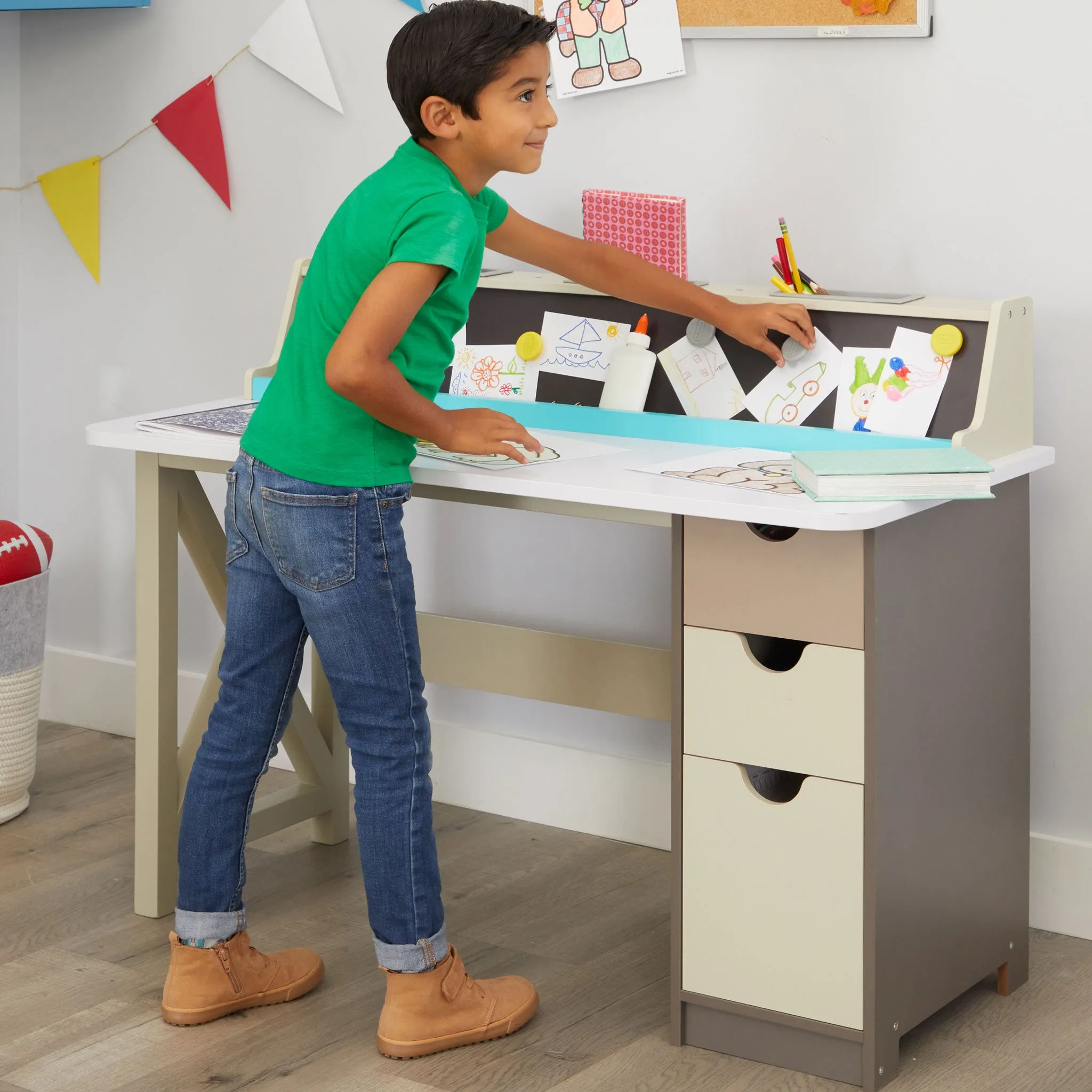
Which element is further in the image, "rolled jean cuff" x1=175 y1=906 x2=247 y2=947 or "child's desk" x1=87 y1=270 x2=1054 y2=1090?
"rolled jean cuff" x1=175 y1=906 x2=247 y2=947

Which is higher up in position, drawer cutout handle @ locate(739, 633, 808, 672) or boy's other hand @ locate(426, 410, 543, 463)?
boy's other hand @ locate(426, 410, 543, 463)

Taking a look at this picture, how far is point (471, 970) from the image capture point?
216 centimetres

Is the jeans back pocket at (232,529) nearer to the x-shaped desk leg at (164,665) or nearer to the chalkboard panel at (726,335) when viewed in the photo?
the x-shaped desk leg at (164,665)

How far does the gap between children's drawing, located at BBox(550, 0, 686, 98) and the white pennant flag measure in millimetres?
463

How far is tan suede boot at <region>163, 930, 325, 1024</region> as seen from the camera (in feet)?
6.55

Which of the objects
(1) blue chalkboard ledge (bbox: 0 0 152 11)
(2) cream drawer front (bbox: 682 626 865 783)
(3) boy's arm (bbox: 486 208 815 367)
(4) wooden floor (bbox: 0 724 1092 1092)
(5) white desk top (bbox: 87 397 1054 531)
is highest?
(1) blue chalkboard ledge (bbox: 0 0 152 11)

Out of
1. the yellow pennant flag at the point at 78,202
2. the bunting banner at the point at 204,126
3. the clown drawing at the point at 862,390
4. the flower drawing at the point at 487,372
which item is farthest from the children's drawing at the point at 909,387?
the yellow pennant flag at the point at 78,202

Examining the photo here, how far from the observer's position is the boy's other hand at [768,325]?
2078 mm

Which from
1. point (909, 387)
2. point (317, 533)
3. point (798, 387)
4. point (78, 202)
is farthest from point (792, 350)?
point (78, 202)

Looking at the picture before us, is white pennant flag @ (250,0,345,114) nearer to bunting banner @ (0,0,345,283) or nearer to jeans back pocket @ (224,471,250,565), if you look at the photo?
bunting banner @ (0,0,345,283)

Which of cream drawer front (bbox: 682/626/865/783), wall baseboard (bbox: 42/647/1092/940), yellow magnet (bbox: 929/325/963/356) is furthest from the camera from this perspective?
wall baseboard (bbox: 42/647/1092/940)

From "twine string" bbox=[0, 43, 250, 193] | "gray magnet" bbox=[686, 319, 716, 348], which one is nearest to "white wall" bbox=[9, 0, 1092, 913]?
"twine string" bbox=[0, 43, 250, 193]

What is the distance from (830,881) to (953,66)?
112 centimetres

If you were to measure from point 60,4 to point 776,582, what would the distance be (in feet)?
5.77
